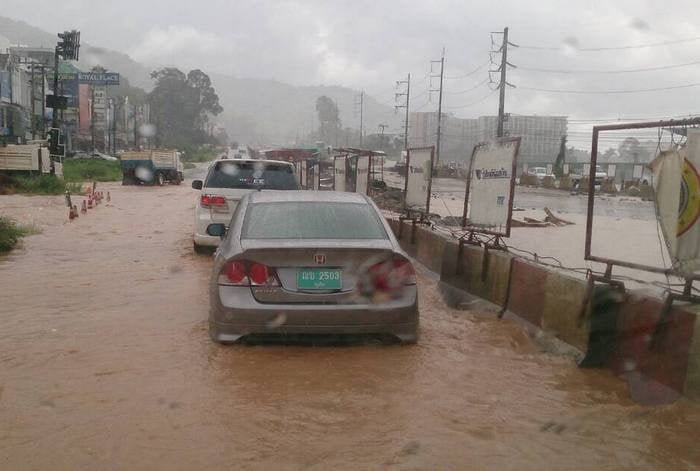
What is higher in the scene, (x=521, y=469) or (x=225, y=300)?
(x=225, y=300)

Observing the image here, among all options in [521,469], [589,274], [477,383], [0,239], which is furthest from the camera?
[0,239]

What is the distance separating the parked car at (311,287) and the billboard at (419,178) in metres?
5.44

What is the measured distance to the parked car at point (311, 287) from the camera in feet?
16.9

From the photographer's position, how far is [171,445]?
3.69 metres

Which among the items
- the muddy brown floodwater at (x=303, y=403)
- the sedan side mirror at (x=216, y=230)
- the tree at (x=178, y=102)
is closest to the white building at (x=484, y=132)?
the tree at (x=178, y=102)

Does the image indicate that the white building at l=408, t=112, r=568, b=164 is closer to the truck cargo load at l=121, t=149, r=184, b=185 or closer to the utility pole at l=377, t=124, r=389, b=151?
the utility pole at l=377, t=124, r=389, b=151

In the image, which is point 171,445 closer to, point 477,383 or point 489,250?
point 477,383

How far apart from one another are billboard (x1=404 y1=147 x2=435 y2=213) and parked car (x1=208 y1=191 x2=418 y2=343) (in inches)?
214

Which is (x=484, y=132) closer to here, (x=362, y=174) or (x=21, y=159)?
(x=21, y=159)

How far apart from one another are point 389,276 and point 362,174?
987cm

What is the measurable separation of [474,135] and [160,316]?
96812mm

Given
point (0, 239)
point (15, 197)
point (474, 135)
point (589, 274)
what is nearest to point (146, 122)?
point (474, 135)

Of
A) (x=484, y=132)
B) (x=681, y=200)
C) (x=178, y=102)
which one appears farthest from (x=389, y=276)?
(x=178, y=102)

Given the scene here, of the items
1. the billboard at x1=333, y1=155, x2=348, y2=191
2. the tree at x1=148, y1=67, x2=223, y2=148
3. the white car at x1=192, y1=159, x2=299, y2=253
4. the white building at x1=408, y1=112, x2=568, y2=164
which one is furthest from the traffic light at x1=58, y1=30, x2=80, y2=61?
the tree at x1=148, y1=67, x2=223, y2=148
